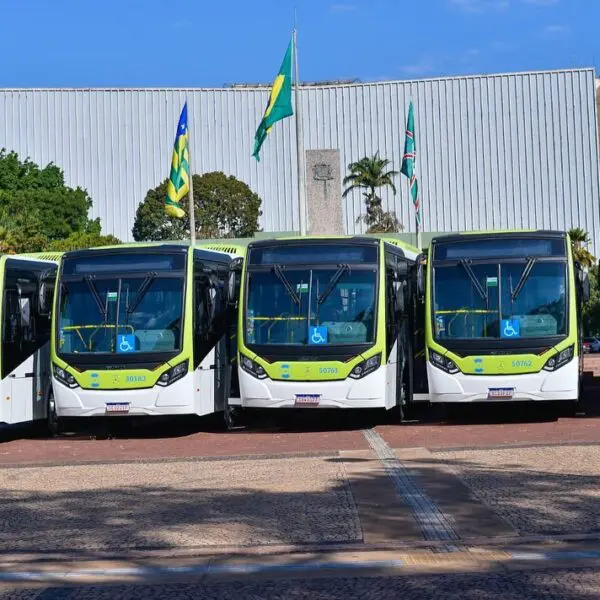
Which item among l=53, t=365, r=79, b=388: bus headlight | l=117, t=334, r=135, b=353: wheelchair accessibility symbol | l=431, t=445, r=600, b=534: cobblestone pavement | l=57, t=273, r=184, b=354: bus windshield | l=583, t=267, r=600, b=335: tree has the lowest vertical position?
l=431, t=445, r=600, b=534: cobblestone pavement

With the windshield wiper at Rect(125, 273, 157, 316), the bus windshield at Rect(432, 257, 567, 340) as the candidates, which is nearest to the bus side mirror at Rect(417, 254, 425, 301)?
the bus windshield at Rect(432, 257, 567, 340)

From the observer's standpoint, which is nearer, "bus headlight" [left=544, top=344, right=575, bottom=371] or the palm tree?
"bus headlight" [left=544, top=344, right=575, bottom=371]

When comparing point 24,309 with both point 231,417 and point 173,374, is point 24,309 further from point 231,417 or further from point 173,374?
point 231,417

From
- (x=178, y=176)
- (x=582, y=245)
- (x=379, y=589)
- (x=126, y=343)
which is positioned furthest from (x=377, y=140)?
(x=379, y=589)

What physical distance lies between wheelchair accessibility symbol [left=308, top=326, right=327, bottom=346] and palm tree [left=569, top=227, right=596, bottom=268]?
6251cm

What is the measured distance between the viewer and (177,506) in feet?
37.8

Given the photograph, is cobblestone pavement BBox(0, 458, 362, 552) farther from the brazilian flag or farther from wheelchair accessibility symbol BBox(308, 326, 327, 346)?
the brazilian flag

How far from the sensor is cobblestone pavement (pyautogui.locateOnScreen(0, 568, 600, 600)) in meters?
7.52

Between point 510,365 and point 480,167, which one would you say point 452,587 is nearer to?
point 510,365

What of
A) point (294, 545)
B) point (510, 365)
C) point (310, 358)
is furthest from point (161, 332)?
point (294, 545)

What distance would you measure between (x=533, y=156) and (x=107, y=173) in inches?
1210

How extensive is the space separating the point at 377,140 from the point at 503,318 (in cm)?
7321

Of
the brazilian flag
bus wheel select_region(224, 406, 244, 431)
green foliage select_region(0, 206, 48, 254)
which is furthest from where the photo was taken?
green foliage select_region(0, 206, 48, 254)

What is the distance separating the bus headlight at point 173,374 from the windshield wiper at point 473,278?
187 inches
